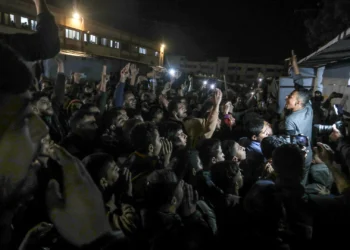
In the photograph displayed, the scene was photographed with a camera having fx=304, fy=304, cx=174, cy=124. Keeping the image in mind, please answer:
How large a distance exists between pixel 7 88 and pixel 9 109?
89mm

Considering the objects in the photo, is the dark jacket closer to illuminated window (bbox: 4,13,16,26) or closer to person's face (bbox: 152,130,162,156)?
person's face (bbox: 152,130,162,156)

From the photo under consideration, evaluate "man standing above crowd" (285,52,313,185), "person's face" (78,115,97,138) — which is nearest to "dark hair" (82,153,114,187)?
"person's face" (78,115,97,138)

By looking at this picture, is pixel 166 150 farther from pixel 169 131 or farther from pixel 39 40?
pixel 39 40

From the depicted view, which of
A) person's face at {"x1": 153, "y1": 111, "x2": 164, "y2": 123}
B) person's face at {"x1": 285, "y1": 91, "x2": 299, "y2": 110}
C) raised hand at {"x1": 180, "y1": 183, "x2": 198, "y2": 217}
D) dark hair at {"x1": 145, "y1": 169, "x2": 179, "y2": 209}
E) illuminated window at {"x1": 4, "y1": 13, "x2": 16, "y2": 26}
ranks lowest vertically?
raised hand at {"x1": 180, "y1": 183, "x2": 198, "y2": 217}

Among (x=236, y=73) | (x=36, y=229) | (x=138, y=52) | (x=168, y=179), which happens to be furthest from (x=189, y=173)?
(x=236, y=73)

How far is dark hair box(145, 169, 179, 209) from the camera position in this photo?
2152 mm

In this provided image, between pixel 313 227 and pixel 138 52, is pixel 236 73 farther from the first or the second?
pixel 313 227

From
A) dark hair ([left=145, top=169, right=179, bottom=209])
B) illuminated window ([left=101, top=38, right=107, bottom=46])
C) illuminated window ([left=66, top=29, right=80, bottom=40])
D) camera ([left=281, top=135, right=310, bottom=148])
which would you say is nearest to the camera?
dark hair ([left=145, top=169, right=179, bottom=209])

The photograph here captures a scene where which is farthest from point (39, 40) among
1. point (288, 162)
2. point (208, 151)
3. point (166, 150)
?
point (208, 151)

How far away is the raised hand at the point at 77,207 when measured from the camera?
4.30 feet

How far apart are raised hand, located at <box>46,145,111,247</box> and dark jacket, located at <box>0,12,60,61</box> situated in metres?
0.72

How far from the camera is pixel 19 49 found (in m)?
1.73

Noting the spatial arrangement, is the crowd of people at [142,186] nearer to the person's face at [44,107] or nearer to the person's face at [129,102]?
the person's face at [44,107]

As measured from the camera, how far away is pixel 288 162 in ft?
8.00
